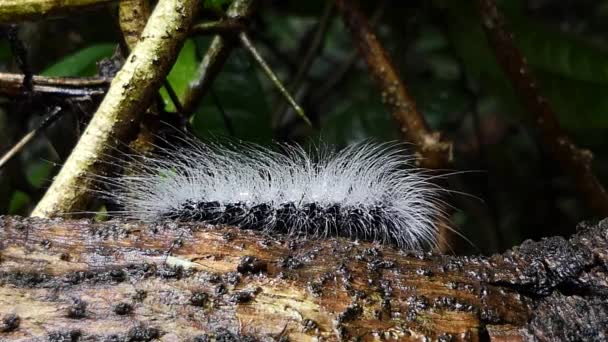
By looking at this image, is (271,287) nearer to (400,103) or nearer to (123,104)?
(123,104)

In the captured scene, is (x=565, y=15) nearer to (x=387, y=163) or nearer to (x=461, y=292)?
(x=387, y=163)

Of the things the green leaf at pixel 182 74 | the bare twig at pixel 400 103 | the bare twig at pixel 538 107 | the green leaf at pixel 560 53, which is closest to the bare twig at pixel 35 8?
the green leaf at pixel 182 74

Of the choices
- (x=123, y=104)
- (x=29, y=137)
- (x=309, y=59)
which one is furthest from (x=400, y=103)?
(x=309, y=59)

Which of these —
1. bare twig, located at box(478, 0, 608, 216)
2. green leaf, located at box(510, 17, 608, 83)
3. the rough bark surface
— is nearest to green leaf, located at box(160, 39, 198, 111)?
the rough bark surface

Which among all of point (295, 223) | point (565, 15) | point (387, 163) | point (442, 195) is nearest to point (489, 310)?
point (295, 223)

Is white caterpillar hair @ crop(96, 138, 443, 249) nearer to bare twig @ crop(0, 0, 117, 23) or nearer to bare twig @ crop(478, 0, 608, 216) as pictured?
bare twig @ crop(0, 0, 117, 23)

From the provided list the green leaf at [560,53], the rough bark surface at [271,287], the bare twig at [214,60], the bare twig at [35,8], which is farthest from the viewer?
the green leaf at [560,53]

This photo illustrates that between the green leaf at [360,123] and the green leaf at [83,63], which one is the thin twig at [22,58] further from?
the green leaf at [360,123]
